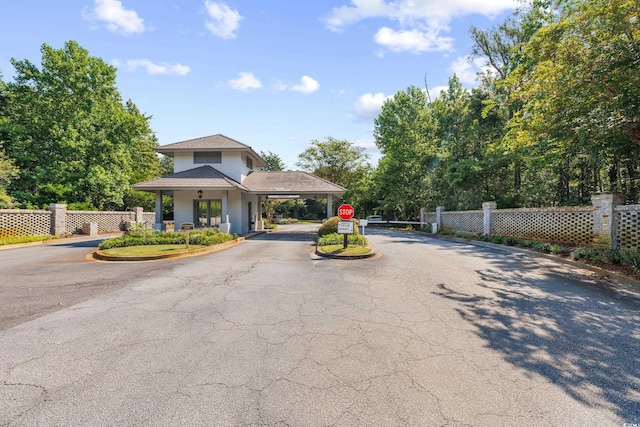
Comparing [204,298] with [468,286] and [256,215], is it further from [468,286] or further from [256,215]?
[256,215]

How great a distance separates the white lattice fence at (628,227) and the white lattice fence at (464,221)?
8444 mm

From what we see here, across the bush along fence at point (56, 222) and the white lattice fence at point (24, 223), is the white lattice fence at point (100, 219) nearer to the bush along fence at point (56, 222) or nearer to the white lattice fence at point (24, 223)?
the bush along fence at point (56, 222)

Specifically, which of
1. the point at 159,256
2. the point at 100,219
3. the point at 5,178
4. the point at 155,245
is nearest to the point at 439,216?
the point at 155,245

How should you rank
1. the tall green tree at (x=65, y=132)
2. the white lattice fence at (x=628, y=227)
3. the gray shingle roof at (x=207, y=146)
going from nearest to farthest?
the white lattice fence at (x=628, y=227) → the gray shingle roof at (x=207, y=146) → the tall green tree at (x=65, y=132)

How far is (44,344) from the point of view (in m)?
3.92

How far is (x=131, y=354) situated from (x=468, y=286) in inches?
263

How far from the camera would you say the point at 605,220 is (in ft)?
32.5

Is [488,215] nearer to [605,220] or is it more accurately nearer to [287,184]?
[605,220]

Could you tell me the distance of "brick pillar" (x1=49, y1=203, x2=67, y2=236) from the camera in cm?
1788

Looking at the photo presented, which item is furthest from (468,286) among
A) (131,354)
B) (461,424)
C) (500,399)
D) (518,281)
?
(131,354)

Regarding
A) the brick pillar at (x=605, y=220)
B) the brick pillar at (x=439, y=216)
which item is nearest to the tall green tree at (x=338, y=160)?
the brick pillar at (x=439, y=216)

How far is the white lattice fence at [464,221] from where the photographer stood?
18.4m

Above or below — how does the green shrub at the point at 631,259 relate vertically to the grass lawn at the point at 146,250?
above

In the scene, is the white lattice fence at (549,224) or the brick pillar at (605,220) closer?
the brick pillar at (605,220)
